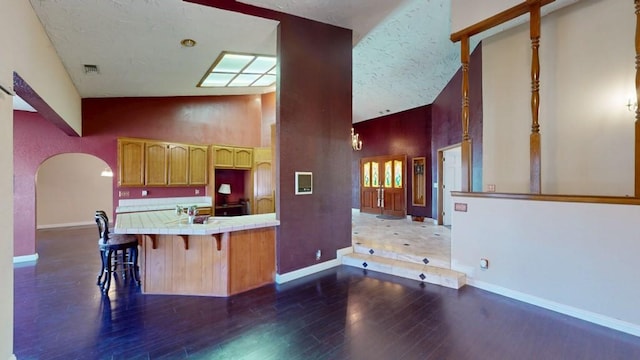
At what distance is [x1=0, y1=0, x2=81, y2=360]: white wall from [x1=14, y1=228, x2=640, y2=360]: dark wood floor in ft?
2.03

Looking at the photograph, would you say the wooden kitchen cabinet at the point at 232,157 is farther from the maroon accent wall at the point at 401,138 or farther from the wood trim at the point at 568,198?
the wood trim at the point at 568,198

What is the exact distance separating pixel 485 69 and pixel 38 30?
19.1ft

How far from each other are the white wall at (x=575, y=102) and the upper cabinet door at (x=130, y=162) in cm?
658

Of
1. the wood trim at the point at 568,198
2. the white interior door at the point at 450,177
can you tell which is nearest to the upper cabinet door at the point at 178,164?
the wood trim at the point at 568,198

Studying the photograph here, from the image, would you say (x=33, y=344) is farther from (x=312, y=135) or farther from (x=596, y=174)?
(x=596, y=174)

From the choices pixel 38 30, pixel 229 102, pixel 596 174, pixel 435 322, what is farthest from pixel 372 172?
pixel 38 30

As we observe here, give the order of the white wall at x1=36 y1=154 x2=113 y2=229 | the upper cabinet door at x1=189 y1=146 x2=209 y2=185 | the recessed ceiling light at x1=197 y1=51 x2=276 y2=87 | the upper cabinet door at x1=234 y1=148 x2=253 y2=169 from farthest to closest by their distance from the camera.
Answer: the white wall at x1=36 y1=154 x2=113 y2=229 < the upper cabinet door at x1=234 y1=148 x2=253 y2=169 < the upper cabinet door at x1=189 y1=146 x2=209 y2=185 < the recessed ceiling light at x1=197 y1=51 x2=276 y2=87

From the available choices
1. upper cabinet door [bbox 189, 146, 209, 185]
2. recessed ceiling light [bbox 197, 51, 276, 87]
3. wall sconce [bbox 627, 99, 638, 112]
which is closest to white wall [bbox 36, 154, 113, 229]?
upper cabinet door [bbox 189, 146, 209, 185]

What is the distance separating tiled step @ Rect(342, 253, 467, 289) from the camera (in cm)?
353

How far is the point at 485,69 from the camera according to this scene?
453 cm

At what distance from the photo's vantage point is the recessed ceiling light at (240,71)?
14.4ft

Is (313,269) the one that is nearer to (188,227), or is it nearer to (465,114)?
(188,227)

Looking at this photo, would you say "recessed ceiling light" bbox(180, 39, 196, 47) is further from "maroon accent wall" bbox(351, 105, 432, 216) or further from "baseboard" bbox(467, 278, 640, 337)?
"baseboard" bbox(467, 278, 640, 337)

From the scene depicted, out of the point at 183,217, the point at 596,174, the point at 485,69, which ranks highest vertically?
the point at 485,69
